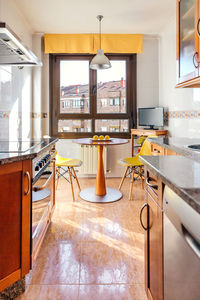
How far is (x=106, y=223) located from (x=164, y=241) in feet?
4.89

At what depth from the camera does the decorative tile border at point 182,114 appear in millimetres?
2777

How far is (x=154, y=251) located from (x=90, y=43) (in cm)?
375

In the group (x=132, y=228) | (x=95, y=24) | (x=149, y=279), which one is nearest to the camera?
(x=149, y=279)

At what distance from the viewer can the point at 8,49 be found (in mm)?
1588

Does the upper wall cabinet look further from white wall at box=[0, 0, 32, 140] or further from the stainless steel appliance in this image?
white wall at box=[0, 0, 32, 140]

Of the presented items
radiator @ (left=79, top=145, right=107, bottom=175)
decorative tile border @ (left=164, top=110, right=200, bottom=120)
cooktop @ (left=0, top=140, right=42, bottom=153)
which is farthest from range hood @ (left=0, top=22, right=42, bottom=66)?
radiator @ (left=79, top=145, right=107, bottom=175)

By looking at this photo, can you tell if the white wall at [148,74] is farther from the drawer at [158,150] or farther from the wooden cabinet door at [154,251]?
the wooden cabinet door at [154,251]

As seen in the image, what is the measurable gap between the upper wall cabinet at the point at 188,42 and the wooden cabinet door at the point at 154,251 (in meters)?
1.12

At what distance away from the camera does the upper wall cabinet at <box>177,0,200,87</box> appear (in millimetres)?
1566

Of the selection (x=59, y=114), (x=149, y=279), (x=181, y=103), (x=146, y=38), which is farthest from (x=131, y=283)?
(x=146, y=38)

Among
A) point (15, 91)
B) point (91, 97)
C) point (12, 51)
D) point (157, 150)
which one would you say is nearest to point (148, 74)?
point (91, 97)

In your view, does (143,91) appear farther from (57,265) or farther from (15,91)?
(57,265)

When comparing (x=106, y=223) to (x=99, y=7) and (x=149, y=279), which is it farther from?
(x=99, y=7)

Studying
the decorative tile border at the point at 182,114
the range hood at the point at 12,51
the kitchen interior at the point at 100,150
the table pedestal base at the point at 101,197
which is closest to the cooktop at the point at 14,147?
the kitchen interior at the point at 100,150
